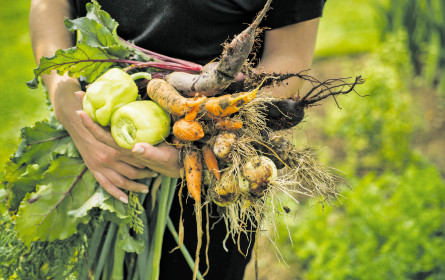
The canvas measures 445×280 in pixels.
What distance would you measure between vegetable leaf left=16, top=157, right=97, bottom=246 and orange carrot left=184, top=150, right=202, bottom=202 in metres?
0.39

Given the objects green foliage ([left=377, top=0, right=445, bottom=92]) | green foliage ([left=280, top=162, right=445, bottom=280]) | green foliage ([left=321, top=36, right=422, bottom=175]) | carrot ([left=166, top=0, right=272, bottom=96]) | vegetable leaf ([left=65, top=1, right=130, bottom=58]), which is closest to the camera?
carrot ([left=166, top=0, right=272, bottom=96])

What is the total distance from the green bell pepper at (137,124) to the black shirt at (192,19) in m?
0.29

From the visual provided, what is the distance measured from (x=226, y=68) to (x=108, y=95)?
329 millimetres

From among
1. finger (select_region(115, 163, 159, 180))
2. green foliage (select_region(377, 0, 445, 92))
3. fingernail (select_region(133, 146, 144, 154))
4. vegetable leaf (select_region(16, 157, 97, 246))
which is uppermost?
green foliage (select_region(377, 0, 445, 92))

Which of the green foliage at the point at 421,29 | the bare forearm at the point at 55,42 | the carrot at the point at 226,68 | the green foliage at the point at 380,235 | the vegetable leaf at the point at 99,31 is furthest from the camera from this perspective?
the green foliage at the point at 421,29

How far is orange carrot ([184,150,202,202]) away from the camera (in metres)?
1.22

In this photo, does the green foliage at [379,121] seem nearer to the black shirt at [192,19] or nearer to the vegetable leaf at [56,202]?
the black shirt at [192,19]

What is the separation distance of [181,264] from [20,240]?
58 centimetres

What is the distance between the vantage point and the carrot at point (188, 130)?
117 centimetres

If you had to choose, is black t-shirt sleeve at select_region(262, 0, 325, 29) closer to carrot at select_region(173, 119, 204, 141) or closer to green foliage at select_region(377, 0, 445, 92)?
carrot at select_region(173, 119, 204, 141)

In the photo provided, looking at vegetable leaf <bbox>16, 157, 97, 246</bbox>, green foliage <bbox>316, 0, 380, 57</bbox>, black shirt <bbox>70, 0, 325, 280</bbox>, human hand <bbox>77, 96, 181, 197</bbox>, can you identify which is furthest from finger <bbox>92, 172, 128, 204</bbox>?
green foliage <bbox>316, 0, 380, 57</bbox>

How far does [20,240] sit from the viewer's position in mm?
1423

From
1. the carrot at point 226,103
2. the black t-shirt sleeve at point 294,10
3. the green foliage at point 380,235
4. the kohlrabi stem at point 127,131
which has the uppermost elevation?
the black t-shirt sleeve at point 294,10

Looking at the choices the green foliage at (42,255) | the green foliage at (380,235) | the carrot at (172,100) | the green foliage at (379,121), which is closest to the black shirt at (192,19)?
the carrot at (172,100)
